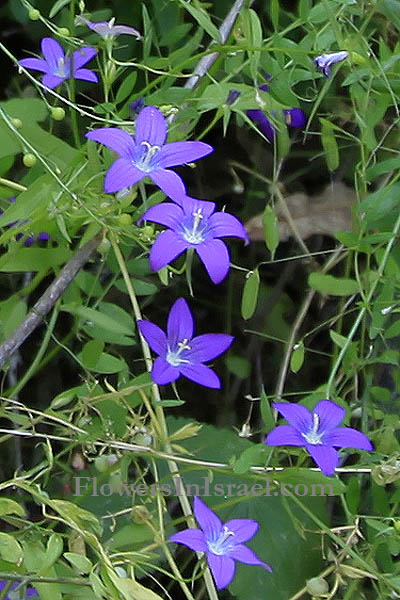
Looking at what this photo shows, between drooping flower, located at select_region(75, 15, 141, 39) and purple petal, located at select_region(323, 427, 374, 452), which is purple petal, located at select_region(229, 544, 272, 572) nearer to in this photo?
purple petal, located at select_region(323, 427, 374, 452)

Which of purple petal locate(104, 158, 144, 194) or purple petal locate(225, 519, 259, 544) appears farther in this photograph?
purple petal locate(225, 519, 259, 544)

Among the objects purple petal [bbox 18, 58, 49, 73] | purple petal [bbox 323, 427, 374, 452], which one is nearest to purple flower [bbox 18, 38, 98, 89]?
purple petal [bbox 18, 58, 49, 73]

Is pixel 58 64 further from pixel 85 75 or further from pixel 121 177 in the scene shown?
pixel 121 177

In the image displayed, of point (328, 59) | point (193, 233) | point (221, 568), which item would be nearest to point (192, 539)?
point (221, 568)

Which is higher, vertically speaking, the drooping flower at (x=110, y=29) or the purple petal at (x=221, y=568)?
the drooping flower at (x=110, y=29)

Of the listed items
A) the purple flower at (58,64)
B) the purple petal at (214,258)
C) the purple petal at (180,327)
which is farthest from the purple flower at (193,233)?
the purple flower at (58,64)

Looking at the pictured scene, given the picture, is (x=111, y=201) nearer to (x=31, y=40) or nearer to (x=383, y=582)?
(x=383, y=582)

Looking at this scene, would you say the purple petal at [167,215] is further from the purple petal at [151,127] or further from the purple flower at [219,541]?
the purple flower at [219,541]
